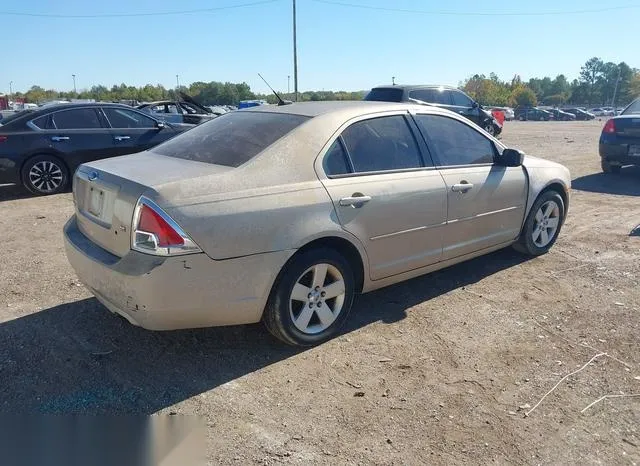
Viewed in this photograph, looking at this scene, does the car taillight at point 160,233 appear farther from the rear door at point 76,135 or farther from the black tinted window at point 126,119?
the black tinted window at point 126,119

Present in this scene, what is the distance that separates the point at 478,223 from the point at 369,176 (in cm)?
133

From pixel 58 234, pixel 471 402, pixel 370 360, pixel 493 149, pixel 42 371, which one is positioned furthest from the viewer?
pixel 58 234

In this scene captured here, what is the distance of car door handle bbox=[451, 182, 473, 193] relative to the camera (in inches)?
169

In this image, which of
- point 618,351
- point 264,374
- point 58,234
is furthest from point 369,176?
point 58,234

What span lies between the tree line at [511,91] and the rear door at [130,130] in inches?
2862

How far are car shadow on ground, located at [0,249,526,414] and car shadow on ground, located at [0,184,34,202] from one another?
523 centimetres

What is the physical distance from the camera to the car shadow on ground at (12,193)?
8.46m

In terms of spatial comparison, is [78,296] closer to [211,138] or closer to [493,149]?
[211,138]

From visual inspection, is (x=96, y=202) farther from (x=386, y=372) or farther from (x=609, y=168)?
(x=609, y=168)

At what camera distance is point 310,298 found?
3.53m

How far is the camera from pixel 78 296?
4.38 m

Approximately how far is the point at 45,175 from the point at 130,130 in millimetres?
1571

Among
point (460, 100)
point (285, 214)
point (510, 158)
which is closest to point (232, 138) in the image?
point (285, 214)

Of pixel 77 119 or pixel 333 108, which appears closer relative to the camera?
pixel 333 108
